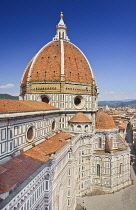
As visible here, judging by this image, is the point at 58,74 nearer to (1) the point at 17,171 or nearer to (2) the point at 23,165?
(2) the point at 23,165

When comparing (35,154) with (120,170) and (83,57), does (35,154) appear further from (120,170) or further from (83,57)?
(83,57)

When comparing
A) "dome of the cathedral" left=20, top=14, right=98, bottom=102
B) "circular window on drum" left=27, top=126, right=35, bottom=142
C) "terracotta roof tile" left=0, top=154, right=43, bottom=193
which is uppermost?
"dome of the cathedral" left=20, top=14, right=98, bottom=102

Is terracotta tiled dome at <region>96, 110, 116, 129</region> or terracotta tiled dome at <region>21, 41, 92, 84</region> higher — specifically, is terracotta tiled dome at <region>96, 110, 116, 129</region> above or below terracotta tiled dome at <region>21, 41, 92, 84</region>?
below

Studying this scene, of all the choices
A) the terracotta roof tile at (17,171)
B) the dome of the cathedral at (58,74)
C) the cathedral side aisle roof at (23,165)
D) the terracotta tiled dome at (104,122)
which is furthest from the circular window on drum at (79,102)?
the terracotta roof tile at (17,171)

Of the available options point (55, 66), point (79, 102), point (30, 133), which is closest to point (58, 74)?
point (55, 66)

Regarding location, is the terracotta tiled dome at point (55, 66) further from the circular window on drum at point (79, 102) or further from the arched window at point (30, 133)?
the arched window at point (30, 133)

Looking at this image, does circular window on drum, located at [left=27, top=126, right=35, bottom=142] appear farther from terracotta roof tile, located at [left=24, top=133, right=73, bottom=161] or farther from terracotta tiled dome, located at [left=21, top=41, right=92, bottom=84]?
terracotta tiled dome, located at [left=21, top=41, right=92, bottom=84]

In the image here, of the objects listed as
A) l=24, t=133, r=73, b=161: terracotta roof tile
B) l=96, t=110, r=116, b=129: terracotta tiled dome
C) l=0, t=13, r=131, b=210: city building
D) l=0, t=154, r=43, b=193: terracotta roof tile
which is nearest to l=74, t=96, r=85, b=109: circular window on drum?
l=0, t=13, r=131, b=210: city building

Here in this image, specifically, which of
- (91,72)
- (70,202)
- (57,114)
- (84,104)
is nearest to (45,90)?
(57,114)
